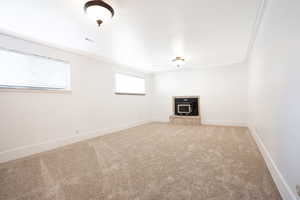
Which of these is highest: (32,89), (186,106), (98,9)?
(98,9)

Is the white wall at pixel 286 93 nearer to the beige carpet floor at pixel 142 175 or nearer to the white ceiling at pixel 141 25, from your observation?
the beige carpet floor at pixel 142 175

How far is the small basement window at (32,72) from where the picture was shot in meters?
2.51

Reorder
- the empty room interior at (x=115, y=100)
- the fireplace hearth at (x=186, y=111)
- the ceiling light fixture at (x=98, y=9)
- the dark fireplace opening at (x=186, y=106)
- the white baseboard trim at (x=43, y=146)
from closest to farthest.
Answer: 1. the empty room interior at (x=115, y=100)
2. the ceiling light fixture at (x=98, y=9)
3. the white baseboard trim at (x=43, y=146)
4. the fireplace hearth at (x=186, y=111)
5. the dark fireplace opening at (x=186, y=106)

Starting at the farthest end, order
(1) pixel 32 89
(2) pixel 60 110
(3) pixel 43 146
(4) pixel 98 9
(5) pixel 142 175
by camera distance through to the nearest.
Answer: (2) pixel 60 110, (3) pixel 43 146, (1) pixel 32 89, (5) pixel 142 175, (4) pixel 98 9

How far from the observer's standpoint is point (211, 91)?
5574mm

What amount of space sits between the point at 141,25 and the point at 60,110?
105 inches

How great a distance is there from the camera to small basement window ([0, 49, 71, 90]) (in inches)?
98.7

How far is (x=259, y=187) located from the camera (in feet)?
5.13

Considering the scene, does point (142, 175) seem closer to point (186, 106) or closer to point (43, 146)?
point (43, 146)

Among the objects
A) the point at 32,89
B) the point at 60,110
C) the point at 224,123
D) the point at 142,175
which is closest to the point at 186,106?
the point at 224,123

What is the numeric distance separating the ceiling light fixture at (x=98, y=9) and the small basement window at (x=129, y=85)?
3.08 m

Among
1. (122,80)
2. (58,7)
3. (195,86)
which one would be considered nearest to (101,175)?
(58,7)

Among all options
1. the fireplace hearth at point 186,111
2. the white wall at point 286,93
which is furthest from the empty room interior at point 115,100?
the fireplace hearth at point 186,111

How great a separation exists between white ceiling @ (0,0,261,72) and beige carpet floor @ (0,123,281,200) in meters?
2.31
